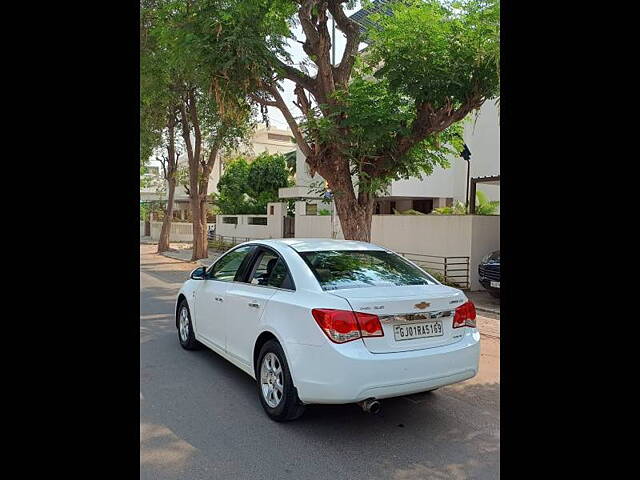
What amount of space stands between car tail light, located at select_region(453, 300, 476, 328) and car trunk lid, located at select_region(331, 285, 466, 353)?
1.7 inches

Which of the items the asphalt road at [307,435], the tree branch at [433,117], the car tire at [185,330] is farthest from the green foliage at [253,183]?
the asphalt road at [307,435]

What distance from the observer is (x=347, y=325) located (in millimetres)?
3586

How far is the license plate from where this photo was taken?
3699mm

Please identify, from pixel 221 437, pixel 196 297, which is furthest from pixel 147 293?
pixel 221 437

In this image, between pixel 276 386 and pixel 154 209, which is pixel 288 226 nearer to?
pixel 154 209

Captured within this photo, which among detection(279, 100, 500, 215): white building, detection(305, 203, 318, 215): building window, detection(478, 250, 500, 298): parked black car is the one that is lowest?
detection(478, 250, 500, 298): parked black car

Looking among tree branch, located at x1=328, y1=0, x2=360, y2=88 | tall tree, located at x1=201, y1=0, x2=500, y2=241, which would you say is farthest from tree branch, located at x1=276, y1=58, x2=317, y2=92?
tree branch, located at x1=328, y1=0, x2=360, y2=88

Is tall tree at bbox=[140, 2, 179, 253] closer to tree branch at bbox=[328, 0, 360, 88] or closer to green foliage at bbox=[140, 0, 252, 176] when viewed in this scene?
green foliage at bbox=[140, 0, 252, 176]

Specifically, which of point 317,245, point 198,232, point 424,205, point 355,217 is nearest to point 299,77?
point 355,217

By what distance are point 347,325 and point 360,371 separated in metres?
0.33

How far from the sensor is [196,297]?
5.82 metres
